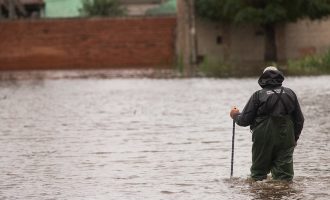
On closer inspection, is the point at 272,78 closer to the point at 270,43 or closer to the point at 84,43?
the point at 270,43

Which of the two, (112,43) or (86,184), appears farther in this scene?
(112,43)

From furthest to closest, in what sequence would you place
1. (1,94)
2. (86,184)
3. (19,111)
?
1. (1,94)
2. (19,111)
3. (86,184)

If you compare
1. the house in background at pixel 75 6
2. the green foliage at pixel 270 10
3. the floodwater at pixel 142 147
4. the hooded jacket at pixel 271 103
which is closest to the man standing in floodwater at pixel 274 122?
the hooded jacket at pixel 271 103

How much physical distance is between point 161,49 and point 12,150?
36.8 m

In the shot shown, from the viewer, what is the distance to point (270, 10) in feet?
159

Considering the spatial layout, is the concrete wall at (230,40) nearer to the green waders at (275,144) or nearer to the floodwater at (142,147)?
the floodwater at (142,147)

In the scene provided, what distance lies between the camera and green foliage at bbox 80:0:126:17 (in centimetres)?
5925

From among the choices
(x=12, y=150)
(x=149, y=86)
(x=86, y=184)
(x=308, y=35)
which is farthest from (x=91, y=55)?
(x=86, y=184)

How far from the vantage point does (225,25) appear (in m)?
54.4

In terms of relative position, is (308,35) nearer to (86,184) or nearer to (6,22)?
(6,22)

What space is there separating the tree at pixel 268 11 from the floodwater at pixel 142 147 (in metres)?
20.0

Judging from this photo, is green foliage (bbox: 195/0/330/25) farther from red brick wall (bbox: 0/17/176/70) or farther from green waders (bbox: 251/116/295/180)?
green waders (bbox: 251/116/295/180)

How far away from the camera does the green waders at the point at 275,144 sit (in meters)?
10.8

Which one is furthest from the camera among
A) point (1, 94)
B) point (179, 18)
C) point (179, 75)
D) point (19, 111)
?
point (179, 18)
